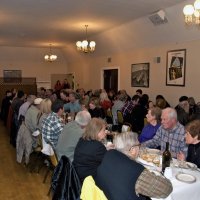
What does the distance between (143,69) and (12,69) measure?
756 cm

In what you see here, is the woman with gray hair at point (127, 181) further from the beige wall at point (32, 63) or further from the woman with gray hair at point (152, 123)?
the beige wall at point (32, 63)

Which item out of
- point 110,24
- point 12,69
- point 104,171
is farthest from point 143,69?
point 12,69

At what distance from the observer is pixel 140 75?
26.8 ft

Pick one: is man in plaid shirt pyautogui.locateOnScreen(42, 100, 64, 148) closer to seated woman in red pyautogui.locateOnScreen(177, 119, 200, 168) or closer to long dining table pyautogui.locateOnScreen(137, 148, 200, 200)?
long dining table pyautogui.locateOnScreen(137, 148, 200, 200)

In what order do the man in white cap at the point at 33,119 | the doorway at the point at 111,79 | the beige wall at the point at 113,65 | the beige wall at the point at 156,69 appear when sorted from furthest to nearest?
the doorway at the point at 111,79 → the beige wall at the point at 113,65 → the beige wall at the point at 156,69 → the man in white cap at the point at 33,119

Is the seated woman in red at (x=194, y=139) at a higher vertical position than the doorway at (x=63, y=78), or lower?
lower

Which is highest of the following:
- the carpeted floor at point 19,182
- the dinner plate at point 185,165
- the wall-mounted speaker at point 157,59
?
the wall-mounted speaker at point 157,59

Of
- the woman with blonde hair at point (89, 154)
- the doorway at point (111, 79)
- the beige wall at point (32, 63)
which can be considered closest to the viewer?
the woman with blonde hair at point (89, 154)

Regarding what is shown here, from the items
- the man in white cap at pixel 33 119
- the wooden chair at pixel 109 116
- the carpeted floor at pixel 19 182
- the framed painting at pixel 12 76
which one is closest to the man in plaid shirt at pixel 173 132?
the carpeted floor at pixel 19 182

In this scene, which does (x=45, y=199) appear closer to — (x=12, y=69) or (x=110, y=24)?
(x=110, y=24)

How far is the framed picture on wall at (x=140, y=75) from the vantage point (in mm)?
7895

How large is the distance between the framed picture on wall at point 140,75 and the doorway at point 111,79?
1233 millimetres

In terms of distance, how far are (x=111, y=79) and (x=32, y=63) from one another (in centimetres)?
513

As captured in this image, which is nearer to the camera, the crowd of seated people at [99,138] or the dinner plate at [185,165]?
the crowd of seated people at [99,138]
